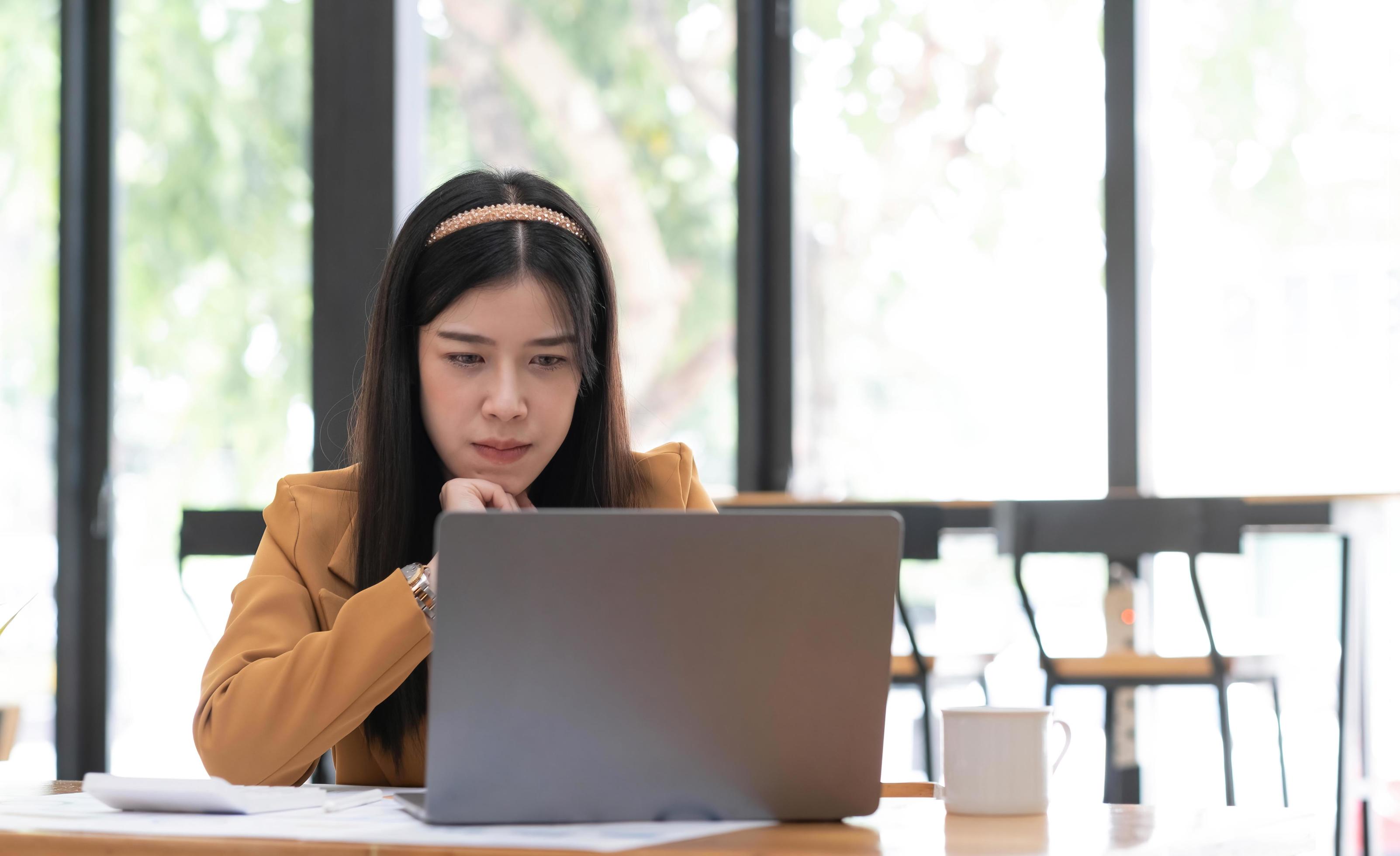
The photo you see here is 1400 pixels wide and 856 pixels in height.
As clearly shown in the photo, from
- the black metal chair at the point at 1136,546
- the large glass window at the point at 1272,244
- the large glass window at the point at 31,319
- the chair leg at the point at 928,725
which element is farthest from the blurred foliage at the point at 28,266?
the large glass window at the point at 1272,244

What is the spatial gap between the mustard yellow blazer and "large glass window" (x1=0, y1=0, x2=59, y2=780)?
3078 mm

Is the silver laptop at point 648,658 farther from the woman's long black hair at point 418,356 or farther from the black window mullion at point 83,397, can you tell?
the black window mullion at point 83,397

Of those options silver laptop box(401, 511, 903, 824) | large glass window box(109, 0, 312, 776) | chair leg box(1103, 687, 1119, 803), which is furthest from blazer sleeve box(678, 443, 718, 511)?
large glass window box(109, 0, 312, 776)

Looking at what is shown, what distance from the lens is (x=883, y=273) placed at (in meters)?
3.93

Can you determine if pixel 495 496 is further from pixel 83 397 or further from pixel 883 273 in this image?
pixel 83 397

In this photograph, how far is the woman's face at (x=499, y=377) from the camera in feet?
4.14

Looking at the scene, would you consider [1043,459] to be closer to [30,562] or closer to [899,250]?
[899,250]

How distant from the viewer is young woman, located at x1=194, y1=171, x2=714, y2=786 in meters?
1.17

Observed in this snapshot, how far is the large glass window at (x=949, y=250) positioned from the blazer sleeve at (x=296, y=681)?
9.43 feet

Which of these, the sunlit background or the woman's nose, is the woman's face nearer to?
the woman's nose

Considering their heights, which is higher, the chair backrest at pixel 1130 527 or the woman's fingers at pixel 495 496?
the woman's fingers at pixel 495 496

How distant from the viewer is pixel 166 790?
0.80 meters

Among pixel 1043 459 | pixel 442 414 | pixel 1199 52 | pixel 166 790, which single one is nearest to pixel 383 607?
pixel 166 790

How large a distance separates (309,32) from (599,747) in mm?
3549
